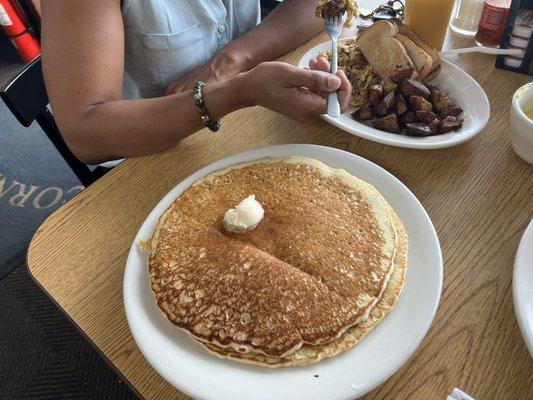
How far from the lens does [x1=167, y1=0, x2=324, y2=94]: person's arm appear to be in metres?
1.22

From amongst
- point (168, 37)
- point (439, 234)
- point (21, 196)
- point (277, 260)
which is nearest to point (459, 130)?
point (439, 234)

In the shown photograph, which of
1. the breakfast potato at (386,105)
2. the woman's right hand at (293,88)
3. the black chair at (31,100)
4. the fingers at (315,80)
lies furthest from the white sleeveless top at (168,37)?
the breakfast potato at (386,105)

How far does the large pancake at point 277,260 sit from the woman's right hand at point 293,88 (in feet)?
0.48

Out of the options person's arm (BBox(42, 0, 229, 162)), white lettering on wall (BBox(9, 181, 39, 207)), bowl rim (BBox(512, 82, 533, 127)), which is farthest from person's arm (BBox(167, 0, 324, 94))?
white lettering on wall (BBox(9, 181, 39, 207))

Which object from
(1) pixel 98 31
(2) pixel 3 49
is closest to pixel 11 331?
(1) pixel 98 31

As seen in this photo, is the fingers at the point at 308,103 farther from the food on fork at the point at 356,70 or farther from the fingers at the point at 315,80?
the food on fork at the point at 356,70

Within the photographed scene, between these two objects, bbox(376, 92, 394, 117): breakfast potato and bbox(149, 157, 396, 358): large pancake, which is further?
bbox(376, 92, 394, 117): breakfast potato

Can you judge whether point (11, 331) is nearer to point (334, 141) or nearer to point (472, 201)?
point (334, 141)

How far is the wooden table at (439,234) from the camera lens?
63cm

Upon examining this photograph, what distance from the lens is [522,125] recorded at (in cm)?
85

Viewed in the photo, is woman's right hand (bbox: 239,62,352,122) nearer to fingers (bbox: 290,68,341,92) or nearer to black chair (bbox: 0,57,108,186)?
fingers (bbox: 290,68,341,92)

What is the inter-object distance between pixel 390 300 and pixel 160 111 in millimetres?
661

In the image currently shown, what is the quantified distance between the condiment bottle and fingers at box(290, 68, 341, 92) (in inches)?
26.3

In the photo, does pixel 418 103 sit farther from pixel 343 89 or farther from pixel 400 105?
pixel 343 89
